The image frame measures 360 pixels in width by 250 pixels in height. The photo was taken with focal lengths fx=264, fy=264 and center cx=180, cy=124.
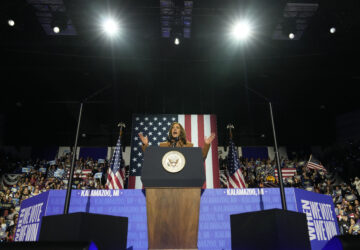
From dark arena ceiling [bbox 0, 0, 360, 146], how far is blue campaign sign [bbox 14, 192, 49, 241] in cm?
230

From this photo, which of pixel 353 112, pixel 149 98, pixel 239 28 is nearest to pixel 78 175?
pixel 149 98

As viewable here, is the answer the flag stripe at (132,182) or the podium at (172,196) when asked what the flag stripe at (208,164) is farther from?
the podium at (172,196)

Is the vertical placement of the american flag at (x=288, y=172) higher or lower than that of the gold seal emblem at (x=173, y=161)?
higher

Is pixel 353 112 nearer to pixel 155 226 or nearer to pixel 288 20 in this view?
pixel 288 20

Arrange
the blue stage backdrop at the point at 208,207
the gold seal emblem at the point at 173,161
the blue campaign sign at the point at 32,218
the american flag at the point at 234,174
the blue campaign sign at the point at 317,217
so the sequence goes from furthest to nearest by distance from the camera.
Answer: the american flag at the point at 234,174, the blue campaign sign at the point at 32,218, the blue campaign sign at the point at 317,217, the blue stage backdrop at the point at 208,207, the gold seal emblem at the point at 173,161

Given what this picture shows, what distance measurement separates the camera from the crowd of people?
28.6 ft

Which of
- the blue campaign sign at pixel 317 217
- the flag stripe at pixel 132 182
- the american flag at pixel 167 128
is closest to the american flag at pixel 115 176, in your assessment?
the flag stripe at pixel 132 182

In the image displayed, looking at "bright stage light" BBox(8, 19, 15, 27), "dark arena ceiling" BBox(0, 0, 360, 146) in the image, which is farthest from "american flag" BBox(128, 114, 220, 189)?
"bright stage light" BBox(8, 19, 15, 27)

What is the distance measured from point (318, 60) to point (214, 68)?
3.73 m

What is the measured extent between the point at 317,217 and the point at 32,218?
5.09 metres

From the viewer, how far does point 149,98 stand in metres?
12.5

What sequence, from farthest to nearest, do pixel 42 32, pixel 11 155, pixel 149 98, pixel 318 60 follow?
pixel 11 155, pixel 149 98, pixel 318 60, pixel 42 32

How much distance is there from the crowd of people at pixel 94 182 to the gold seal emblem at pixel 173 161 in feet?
23.9

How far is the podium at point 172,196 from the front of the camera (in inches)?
95.5
